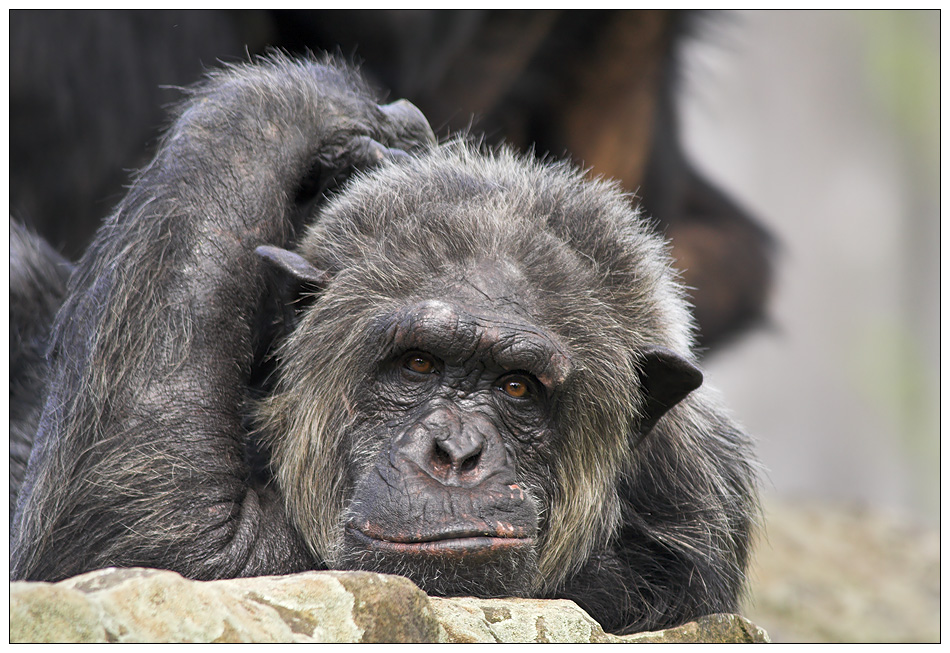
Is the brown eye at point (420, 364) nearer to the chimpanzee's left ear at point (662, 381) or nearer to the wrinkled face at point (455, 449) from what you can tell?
the wrinkled face at point (455, 449)

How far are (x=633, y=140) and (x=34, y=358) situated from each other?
540 centimetres

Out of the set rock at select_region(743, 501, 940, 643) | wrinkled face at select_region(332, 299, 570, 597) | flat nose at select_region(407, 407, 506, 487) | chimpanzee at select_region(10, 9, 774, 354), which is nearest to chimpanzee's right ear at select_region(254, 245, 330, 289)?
wrinkled face at select_region(332, 299, 570, 597)

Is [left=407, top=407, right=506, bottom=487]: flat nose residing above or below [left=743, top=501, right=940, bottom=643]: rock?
above

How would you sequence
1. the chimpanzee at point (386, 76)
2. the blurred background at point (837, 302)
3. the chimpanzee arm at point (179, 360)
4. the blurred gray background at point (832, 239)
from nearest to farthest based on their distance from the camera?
the chimpanzee arm at point (179, 360) < the chimpanzee at point (386, 76) < the blurred background at point (837, 302) < the blurred gray background at point (832, 239)

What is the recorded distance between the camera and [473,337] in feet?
9.48

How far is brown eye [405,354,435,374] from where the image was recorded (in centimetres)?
295

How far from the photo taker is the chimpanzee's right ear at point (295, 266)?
318 cm

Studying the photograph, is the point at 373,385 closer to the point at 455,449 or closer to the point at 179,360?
the point at 455,449

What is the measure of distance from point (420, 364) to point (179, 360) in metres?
0.80

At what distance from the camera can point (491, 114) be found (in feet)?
26.9

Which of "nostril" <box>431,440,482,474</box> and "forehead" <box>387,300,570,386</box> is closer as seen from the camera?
"nostril" <box>431,440,482,474</box>

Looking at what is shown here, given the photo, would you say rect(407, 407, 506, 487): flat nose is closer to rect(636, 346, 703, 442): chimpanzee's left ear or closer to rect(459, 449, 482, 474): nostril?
rect(459, 449, 482, 474): nostril

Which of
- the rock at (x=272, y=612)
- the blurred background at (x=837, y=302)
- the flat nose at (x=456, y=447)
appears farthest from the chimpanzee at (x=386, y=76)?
the rock at (x=272, y=612)

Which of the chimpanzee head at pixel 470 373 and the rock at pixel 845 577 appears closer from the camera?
the chimpanzee head at pixel 470 373
